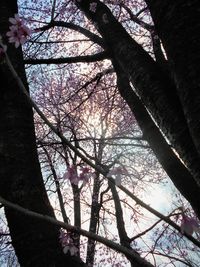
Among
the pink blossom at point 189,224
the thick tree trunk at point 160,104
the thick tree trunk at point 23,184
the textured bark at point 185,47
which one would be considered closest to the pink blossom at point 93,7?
the thick tree trunk at point 160,104

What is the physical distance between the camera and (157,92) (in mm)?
2752

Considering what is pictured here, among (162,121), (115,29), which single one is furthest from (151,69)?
(115,29)

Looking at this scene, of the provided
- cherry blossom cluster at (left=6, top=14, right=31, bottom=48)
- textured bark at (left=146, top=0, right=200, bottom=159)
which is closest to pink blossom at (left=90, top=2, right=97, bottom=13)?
cherry blossom cluster at (left=6, top=14, right=31, bottom=48)

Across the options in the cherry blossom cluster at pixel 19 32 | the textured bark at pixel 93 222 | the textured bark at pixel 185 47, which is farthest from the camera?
the textured bark at pixel 93 222

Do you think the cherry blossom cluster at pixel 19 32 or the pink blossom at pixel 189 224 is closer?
the pink blossom at pixel 189 224

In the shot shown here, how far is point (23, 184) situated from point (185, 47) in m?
1.50

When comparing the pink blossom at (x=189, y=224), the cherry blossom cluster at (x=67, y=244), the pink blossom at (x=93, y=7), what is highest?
the pink blossom at (x=93, y=7)

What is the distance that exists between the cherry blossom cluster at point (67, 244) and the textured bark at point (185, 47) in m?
1.19

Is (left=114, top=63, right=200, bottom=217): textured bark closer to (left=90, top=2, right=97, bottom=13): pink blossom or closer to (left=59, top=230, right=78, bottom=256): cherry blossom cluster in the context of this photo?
(left=90, top=2, right=97, bottom=13): pink blossom

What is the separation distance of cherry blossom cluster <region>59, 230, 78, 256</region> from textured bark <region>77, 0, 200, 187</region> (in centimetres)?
91

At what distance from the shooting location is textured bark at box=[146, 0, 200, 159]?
5.25 ft

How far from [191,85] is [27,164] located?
4.95 feet

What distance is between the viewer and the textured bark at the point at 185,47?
1600 mm

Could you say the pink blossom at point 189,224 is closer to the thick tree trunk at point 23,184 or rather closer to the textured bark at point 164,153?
the thick tree trunk at point 23,184
